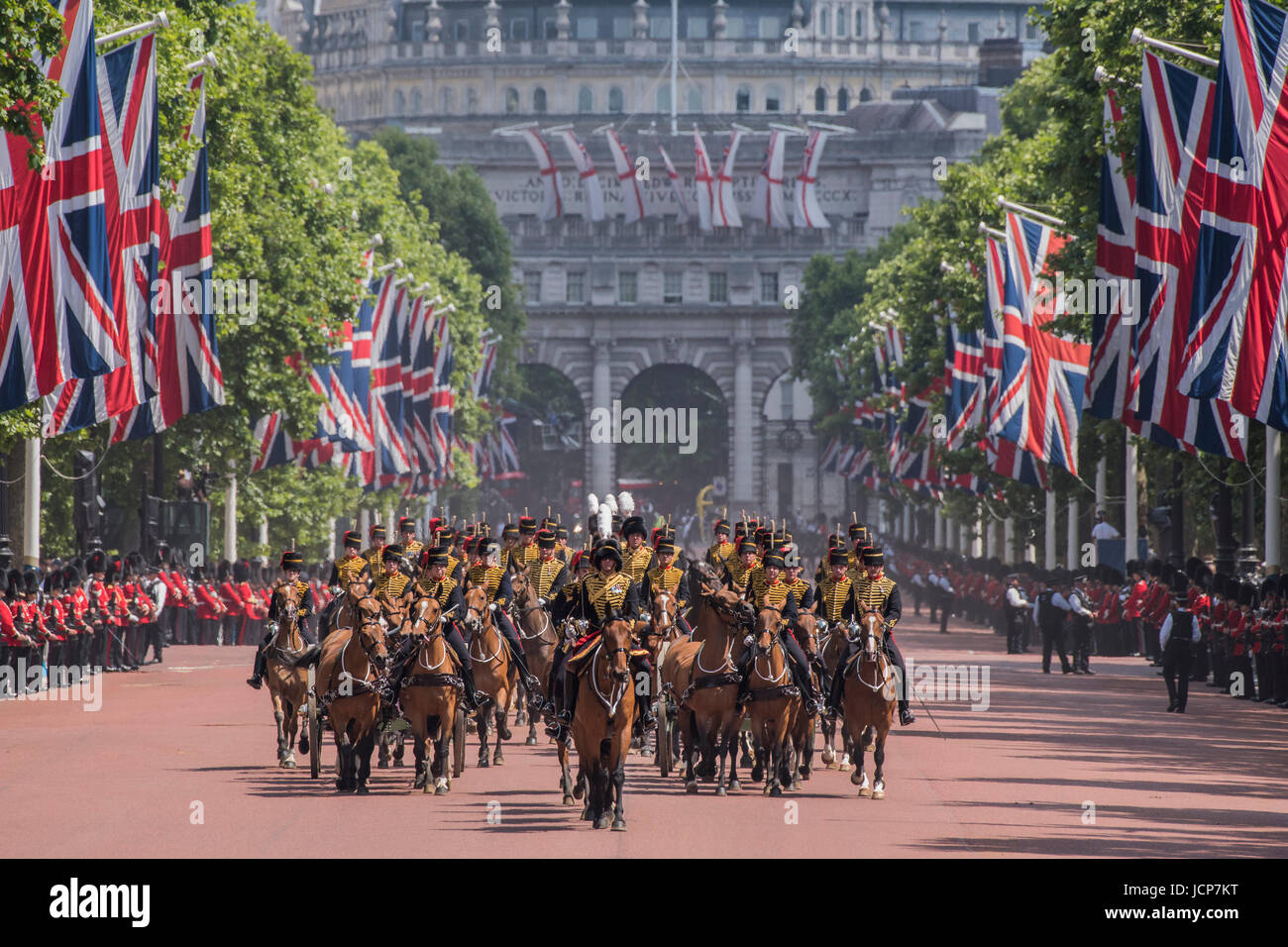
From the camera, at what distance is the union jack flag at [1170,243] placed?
33625 millimetres

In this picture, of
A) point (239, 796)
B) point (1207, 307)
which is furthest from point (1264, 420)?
point (239, 796)

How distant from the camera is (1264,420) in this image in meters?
→ 31.1

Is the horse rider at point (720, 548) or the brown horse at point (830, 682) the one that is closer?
the brown horse at point (830, 682)

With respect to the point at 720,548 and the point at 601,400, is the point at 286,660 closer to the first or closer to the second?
the point at 720,548

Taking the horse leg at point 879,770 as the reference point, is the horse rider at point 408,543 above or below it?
above

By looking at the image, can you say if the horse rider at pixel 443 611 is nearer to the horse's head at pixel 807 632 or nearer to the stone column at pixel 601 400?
the horse's head at pixel 807 632

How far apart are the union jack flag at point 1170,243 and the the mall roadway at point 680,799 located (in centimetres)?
430

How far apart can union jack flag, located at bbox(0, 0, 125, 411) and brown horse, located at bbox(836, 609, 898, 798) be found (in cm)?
1093

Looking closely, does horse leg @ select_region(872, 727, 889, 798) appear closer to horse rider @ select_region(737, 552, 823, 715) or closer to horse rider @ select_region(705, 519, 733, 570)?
horse rider @ select_region(737, 552, 823, 715)

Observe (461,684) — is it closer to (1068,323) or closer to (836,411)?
(1068,323)

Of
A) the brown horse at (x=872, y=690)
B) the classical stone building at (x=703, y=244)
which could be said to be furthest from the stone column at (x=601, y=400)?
the brown horse at (x=872, y=690)

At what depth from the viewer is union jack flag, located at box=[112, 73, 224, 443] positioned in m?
41.9

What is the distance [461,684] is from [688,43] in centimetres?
16953

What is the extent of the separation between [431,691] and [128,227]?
1305 cm
